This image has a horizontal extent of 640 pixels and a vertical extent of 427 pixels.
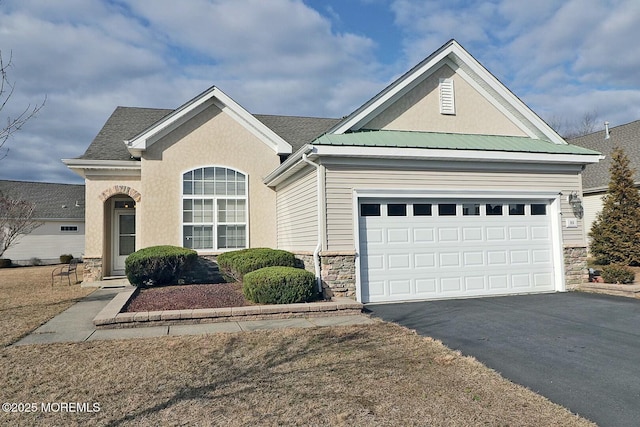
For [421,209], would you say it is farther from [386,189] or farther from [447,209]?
[386,189]

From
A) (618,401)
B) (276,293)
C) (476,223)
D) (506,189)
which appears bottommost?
(618,401)

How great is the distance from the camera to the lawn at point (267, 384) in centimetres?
389

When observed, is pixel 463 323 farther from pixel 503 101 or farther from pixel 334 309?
pixel 503 101

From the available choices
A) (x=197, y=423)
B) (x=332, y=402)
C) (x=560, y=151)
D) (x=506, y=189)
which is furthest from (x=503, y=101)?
(x=197, y=423)

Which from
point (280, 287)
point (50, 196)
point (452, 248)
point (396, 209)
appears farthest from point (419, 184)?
point (50, 196)

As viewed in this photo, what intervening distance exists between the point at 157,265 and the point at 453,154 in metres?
8.26

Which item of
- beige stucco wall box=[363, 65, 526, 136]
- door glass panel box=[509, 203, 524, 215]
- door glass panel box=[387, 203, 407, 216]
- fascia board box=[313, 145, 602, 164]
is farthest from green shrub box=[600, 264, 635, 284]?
door glass panel box=[387, 203, 407, 216]

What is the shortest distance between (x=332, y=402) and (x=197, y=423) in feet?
4.09

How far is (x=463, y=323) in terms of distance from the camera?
303 inches

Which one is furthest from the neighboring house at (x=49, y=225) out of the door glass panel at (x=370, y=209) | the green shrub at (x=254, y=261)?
the door glass panel at (x=370, y=209)

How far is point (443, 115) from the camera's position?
1218cm

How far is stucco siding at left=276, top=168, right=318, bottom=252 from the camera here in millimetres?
10656

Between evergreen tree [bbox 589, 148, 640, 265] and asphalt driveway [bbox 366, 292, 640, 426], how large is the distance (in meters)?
7.70

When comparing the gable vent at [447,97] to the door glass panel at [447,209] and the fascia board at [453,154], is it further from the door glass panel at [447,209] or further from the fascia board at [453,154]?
the door glass panel at [447,209]
